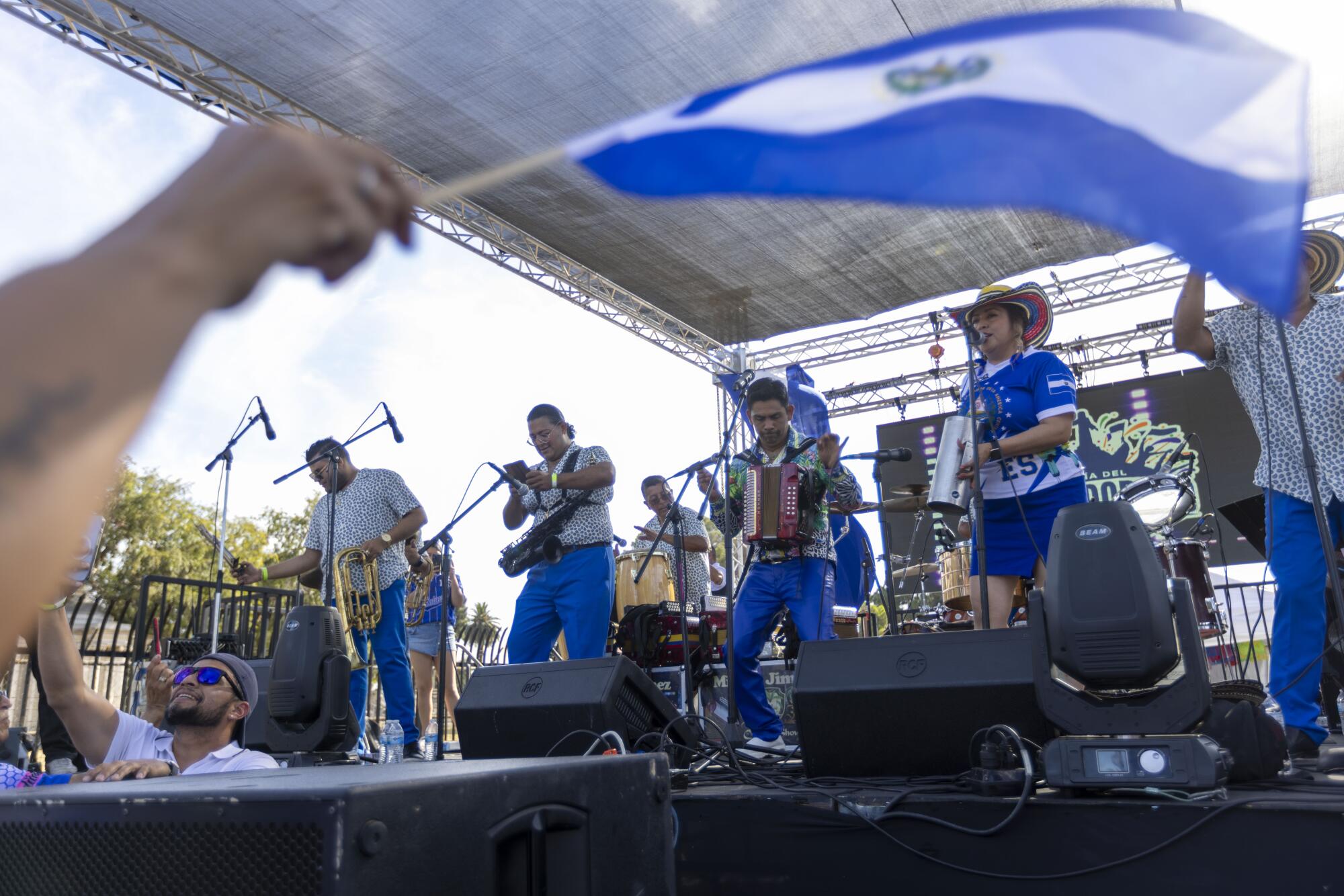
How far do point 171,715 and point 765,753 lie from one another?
262cm

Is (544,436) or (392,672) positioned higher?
(544,436)

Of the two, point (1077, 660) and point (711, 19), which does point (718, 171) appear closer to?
point (1077, 660)

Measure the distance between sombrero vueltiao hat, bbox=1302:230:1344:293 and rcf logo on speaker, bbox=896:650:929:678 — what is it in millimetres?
2182

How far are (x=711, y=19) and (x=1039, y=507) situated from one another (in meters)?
4.76

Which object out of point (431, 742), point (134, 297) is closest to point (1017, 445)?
point (134, 297)

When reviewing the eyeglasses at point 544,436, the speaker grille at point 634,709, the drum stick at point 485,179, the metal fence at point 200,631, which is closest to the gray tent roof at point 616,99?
the eyeglasses at point 544,436

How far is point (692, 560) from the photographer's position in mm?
8430

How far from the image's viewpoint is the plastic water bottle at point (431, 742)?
5974 mm

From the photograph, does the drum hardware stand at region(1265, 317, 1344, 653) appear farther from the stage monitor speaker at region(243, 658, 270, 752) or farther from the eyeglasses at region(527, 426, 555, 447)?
the stage monitor speaker at region(243, 658, 270, 752)

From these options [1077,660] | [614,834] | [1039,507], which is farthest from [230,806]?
[1039,507]

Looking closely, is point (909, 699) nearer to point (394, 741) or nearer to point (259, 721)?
point (394, 741)

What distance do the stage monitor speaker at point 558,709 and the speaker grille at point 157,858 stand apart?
2325 mm

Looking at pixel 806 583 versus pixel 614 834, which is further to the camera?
pixel 806 583

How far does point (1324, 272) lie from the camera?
3.98 meters
